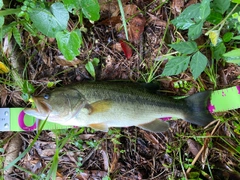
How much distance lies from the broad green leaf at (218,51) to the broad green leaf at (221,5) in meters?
0.35

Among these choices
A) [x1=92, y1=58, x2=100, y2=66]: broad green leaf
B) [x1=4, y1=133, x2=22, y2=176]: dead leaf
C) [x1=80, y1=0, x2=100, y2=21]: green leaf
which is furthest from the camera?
[x1=4, y1=133, x2=22, y2=176]: dead leaf

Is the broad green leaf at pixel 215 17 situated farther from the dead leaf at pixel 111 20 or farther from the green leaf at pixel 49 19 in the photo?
the green leaf at pixel 49 19

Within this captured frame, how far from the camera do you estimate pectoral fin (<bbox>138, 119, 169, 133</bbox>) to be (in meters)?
3.02

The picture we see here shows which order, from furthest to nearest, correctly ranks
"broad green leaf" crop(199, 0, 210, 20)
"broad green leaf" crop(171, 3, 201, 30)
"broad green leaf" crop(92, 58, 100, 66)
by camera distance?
"broad green leaf" crop(92, 58, 100, 66) → "broad green leaf" crop(171, 3, 201, 30) → "broad green leaf" crop(199, 0, 210, 20)

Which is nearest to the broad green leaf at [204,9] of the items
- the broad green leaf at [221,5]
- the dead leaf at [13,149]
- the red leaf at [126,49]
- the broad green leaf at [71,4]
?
the broad green leaf at [221,5]

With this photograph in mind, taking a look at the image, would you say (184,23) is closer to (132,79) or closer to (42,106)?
(132,79)

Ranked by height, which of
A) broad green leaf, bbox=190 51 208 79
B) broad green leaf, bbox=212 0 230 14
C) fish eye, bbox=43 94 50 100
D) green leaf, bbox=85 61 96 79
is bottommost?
fish eye, bbox=43 94 50 100

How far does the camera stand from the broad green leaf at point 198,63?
271 centimetres

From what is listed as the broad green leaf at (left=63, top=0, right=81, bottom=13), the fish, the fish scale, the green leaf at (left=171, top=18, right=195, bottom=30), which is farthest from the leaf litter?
the broad green leaf at (left=63, top=0, right=81, bottom=13)

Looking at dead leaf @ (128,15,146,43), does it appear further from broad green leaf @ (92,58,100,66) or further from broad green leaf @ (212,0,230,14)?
broad green leaf @ (212,0,230,14)

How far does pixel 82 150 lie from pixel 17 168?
830 mm

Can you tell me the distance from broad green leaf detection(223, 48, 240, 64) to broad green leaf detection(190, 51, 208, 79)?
20cm

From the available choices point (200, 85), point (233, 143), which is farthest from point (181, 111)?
point (233, 143)

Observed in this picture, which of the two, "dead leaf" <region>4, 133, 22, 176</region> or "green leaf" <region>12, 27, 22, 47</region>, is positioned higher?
"green leaf" <region>12, 27, 22, 47</region>
